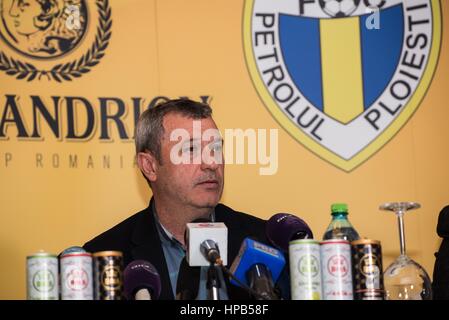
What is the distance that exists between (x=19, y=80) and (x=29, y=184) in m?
0.41

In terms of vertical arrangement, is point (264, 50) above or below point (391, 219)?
above

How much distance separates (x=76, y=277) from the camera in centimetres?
254

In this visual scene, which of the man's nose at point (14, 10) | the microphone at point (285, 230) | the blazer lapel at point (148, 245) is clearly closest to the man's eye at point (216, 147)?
the blazer lapel at point (148, 245)

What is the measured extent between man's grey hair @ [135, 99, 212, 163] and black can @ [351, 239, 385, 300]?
4.86ft

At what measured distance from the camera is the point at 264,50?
4355mm

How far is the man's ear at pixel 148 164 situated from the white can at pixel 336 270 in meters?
1.55

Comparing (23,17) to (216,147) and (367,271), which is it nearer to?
(216,147)

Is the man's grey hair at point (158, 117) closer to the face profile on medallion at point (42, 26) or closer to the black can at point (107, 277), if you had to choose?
the face profile on medallion at point (42, 26)

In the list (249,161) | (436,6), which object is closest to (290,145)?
(249,161)

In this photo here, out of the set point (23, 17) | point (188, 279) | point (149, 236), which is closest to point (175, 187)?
point (149, 236)

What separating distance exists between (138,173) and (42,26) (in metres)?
0.69

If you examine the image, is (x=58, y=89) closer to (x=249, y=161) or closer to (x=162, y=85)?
(x=162, y=85)

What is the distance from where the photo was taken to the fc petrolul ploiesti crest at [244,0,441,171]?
435 centimetres

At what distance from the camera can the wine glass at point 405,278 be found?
304cm
